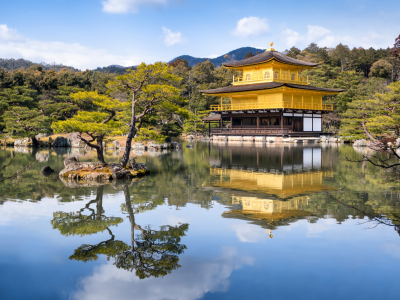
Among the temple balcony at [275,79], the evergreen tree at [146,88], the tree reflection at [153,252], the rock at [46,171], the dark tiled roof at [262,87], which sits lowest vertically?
the tree reflection at [153,252]

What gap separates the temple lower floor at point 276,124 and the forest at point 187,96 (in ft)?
10.4

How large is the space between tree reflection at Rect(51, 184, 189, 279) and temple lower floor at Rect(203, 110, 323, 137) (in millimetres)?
28593

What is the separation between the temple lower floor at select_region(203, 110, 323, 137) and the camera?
35531 millimetres

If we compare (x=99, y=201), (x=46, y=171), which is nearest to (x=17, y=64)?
(x=46, y=171)

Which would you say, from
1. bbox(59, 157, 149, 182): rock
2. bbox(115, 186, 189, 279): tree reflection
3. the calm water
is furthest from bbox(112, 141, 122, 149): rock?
bbox(115, 186, 189, 279): tree reflection

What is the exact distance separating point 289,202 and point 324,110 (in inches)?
1226

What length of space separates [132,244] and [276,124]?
33.4 meters

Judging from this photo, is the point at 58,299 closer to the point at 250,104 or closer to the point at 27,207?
the point at 27,207

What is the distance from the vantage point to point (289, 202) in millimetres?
8930

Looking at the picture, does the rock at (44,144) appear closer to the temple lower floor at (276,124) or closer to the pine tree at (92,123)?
the temple lower floor at (276,124)

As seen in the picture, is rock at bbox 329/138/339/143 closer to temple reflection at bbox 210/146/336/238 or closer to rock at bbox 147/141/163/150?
rock at bbox 147/141/163/150

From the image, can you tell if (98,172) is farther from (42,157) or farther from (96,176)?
(42,157)

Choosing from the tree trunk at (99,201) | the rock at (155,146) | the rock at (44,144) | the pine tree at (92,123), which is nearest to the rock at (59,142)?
the rock at (44,144)

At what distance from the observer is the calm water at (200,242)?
472 centimetres
